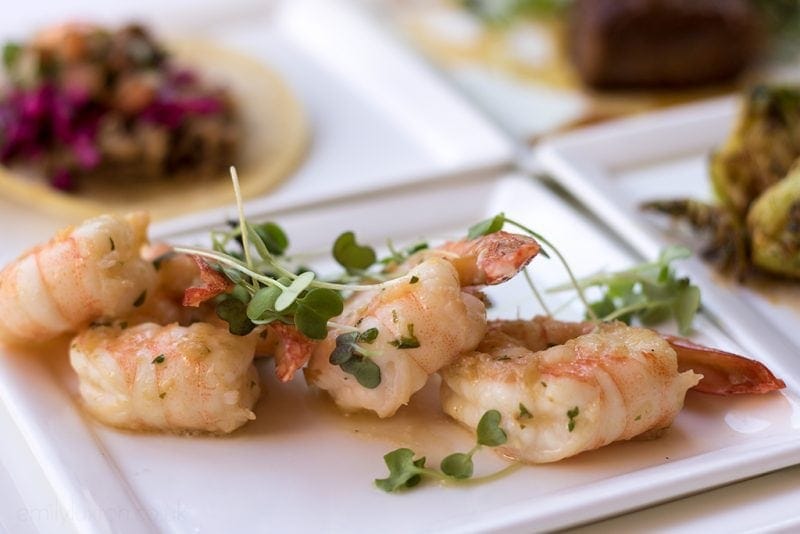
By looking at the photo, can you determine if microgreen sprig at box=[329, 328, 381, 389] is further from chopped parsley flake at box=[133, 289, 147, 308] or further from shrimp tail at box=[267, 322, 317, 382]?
chopped parsley flake at box=[133, 289, 147, 308]

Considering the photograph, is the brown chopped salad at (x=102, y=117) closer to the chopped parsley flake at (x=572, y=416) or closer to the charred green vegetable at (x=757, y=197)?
the charred green vegetable at (x=757, y=197)

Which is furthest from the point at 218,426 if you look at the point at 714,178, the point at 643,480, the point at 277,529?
the point at 714,178

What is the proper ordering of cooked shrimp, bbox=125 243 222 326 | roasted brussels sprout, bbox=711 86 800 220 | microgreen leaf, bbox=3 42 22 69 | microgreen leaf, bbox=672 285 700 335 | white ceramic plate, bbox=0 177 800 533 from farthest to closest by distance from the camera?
microgreen leaf, bbox=3 42 22 69 < roasted brussels sprout, bbox=711 86 800 220 < microgreen leaf, bbox=672 285 700 335 < cooked shrimp, bbox=125 243 222 326 < white ceramic plate, bbox=0 177 800 533

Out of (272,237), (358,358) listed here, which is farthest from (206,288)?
(272,237)

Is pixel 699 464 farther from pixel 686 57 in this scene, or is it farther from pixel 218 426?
pixel 686 57

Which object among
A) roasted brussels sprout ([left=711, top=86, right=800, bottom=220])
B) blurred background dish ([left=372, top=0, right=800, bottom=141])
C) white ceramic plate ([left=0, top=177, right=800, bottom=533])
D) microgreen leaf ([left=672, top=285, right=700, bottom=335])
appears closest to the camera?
white ceramic plate ([left=0, top=177, right=800, bottom=533])

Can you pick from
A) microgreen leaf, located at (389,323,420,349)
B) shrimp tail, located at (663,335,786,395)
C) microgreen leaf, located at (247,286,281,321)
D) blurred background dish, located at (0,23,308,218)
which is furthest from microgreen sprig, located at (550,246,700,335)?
blurred background dish, located at (0,23,308,218)
